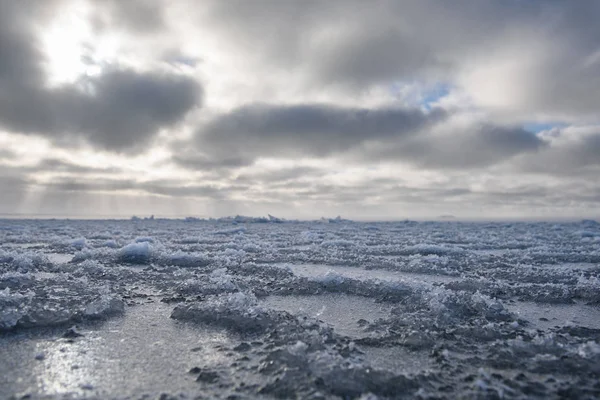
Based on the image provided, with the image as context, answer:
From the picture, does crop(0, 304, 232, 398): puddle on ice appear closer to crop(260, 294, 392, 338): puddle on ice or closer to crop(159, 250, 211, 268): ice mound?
crop(260, 294, 392, 338): puddle on ice

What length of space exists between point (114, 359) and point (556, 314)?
518 centimetres

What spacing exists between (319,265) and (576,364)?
21.1 feet

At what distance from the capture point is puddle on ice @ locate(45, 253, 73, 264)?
9.24m

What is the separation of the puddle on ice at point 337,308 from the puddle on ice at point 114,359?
1285 millimetres

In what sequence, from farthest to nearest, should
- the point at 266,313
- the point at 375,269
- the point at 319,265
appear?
the point at 319,265 < the point at 375,269 < the point at 266,313

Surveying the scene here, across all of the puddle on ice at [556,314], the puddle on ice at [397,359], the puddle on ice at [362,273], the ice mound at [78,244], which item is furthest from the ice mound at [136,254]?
the puddle on ice at [556,314]

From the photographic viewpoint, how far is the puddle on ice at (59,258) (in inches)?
364

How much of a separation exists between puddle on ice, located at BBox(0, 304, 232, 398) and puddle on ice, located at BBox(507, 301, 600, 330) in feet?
12.1

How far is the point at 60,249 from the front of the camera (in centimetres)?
1173

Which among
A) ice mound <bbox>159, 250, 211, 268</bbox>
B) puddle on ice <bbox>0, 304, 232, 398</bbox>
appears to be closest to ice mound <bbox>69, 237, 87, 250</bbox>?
ice mound <bbox>159, 250, 211, 268</bbox>

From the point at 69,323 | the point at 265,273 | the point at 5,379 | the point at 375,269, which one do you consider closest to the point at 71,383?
the point at 5,379

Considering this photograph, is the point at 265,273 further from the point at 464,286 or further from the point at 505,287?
the point at 505,287

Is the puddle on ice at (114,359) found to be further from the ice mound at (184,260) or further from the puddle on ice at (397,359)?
the ice mound at (184,260)

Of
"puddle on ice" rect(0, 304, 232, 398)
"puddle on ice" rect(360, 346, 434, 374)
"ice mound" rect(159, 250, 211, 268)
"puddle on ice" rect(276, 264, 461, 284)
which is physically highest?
"ice mound" rect(159, 250, 211, 268)
